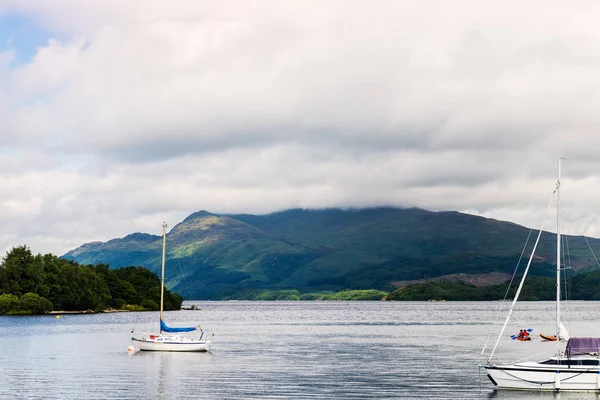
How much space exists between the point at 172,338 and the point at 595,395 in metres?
65.2

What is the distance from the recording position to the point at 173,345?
114062 millimetres

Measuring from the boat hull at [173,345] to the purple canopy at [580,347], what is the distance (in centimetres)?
5813

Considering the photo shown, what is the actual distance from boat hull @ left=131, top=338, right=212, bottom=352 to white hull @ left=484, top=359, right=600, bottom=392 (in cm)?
5297

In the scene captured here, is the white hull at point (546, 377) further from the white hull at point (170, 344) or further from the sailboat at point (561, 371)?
the white hull at point (170, 344)

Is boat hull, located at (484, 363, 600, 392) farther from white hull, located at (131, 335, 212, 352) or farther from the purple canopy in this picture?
white hull, located at (131, 335, 212, 352)

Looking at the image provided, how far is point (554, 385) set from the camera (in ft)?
225

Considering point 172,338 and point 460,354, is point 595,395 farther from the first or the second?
point 172,338

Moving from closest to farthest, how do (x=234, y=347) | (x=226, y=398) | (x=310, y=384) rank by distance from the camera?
(x=226, y=398) < (x=310, y=384) < (x=234, y=347)

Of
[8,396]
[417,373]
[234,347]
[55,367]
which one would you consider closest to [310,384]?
[417,373]

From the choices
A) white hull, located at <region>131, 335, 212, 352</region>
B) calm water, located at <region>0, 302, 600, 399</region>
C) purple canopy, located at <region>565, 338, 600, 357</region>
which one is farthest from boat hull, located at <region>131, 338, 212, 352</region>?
purple canopy, located at <region>565, 338, 600, 357</region>

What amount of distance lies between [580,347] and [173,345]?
6298cm

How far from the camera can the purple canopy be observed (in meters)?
69.2

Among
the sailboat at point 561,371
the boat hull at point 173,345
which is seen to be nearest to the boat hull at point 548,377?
the sailboat at point 561,371

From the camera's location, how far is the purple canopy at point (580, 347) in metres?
69.2
